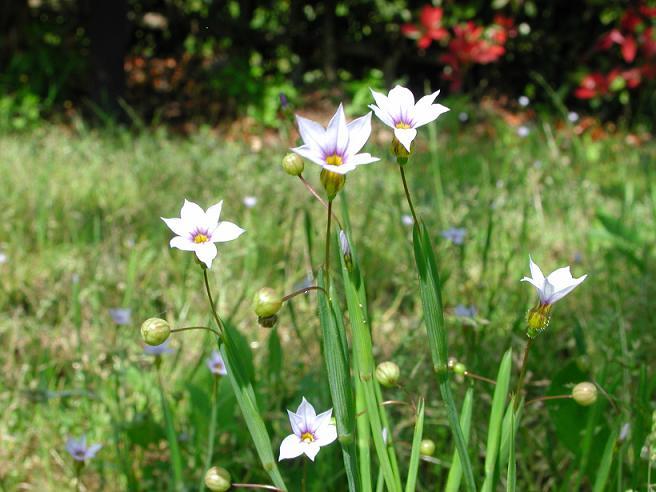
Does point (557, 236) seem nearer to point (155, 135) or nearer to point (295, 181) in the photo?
point (295, 181)

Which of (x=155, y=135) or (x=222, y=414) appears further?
(x=155, y=135)

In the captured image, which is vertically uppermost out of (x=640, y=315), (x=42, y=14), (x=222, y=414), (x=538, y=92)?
(x=222, y=414)

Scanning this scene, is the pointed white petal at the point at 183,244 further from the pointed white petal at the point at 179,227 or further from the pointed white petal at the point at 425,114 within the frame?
the pointed white petal at the point at 425,114

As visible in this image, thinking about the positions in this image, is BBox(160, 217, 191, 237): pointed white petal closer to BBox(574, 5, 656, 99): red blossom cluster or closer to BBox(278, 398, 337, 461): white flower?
BBox(278, 398, 337, 461): white flower

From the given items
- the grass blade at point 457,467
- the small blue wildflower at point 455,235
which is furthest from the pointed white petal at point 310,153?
the small blue wildflower at point 455,235

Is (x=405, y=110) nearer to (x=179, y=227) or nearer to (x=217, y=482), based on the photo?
(x=179, y=227)

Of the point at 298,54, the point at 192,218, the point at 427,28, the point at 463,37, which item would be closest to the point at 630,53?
the point at 463,37

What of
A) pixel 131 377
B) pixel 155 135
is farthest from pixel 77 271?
pixel 155 135
